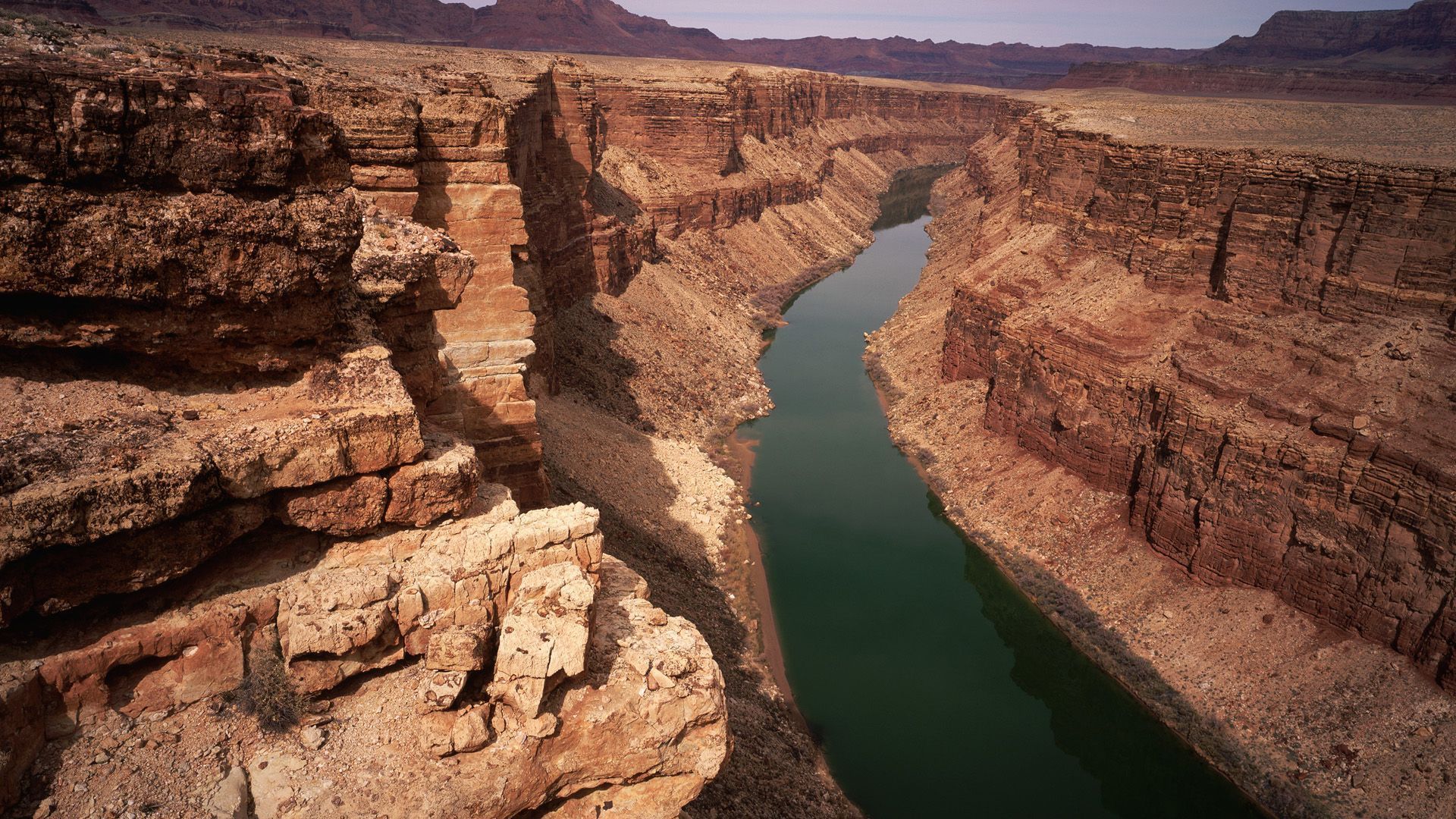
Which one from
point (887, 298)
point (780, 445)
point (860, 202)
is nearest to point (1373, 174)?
point (780, 445)

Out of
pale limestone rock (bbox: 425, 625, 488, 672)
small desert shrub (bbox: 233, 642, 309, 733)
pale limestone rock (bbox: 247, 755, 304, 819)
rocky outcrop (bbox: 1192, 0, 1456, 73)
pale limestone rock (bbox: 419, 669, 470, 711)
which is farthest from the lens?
rocky outcrop (bbox: 1192, 0, 1456, 73)

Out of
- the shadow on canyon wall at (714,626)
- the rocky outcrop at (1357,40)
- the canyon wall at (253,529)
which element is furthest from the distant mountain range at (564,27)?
the canyon wall at (253,529)

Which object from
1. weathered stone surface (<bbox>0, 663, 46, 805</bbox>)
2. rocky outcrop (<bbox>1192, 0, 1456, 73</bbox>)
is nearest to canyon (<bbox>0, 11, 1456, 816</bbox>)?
weathered stone surface (<bbox>0, 663, 46, 805</bbox>)

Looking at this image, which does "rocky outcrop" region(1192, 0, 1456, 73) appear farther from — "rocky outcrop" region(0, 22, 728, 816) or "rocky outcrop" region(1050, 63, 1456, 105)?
"rocky outcrop" region(0, 22, 728, 816)

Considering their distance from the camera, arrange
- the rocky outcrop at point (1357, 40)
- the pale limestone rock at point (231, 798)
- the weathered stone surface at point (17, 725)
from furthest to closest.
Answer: the rocky outcrop at point (1357, 40)
the pale limestone rock at point (231, 798)
the weathered stone surface at point (17, 725)

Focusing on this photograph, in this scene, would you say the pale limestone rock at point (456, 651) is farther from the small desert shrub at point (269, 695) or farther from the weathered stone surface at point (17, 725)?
the weathered stone surface at point (17, 725)

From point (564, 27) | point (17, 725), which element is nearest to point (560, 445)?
point (17, 725)

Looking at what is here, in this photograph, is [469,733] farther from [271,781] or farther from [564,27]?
[564,27]
